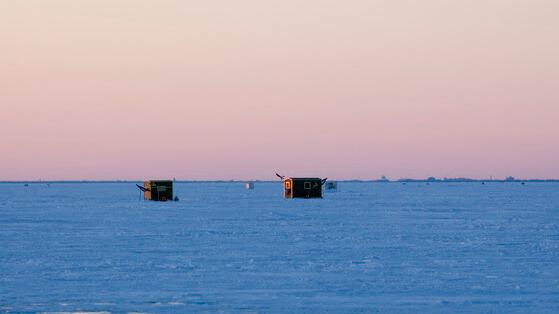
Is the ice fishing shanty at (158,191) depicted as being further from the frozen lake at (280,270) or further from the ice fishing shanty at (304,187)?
the frozen lake at (280,270)

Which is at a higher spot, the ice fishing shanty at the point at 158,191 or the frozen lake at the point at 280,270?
the ice fishing shanty at the point at 158,191

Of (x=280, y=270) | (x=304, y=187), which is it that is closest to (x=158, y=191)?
(x=304, y=187)

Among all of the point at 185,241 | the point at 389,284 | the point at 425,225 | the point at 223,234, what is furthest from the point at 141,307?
the point at 425,225

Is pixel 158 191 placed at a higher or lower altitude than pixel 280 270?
higher

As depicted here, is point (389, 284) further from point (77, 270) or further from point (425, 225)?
point (425, 225)

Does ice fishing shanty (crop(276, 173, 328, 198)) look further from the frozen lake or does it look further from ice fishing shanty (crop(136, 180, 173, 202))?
the frozen lake

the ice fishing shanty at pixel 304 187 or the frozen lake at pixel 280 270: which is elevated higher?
the ice fishing shanty at pixel 304 187

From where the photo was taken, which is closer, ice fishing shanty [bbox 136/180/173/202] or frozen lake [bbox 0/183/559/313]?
frozen lake [bbox 0/183/559/313]

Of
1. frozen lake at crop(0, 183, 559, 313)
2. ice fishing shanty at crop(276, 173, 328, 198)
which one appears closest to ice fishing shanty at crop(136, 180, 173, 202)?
ice fishing shanty at crop(276, 173, 328, 198)

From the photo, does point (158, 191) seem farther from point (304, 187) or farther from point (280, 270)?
point (280, 270)

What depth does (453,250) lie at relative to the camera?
46.3m

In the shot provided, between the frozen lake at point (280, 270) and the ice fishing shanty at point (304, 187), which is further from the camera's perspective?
the ice fishing shanty at point (304, 187)

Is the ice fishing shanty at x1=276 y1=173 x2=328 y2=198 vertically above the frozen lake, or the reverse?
the ice fishing shanty at x1=276 y1=173 x2=328 y2=198

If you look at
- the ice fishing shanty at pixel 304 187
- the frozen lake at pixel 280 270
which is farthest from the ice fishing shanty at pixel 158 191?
the frozen lake at pixel 280 270
